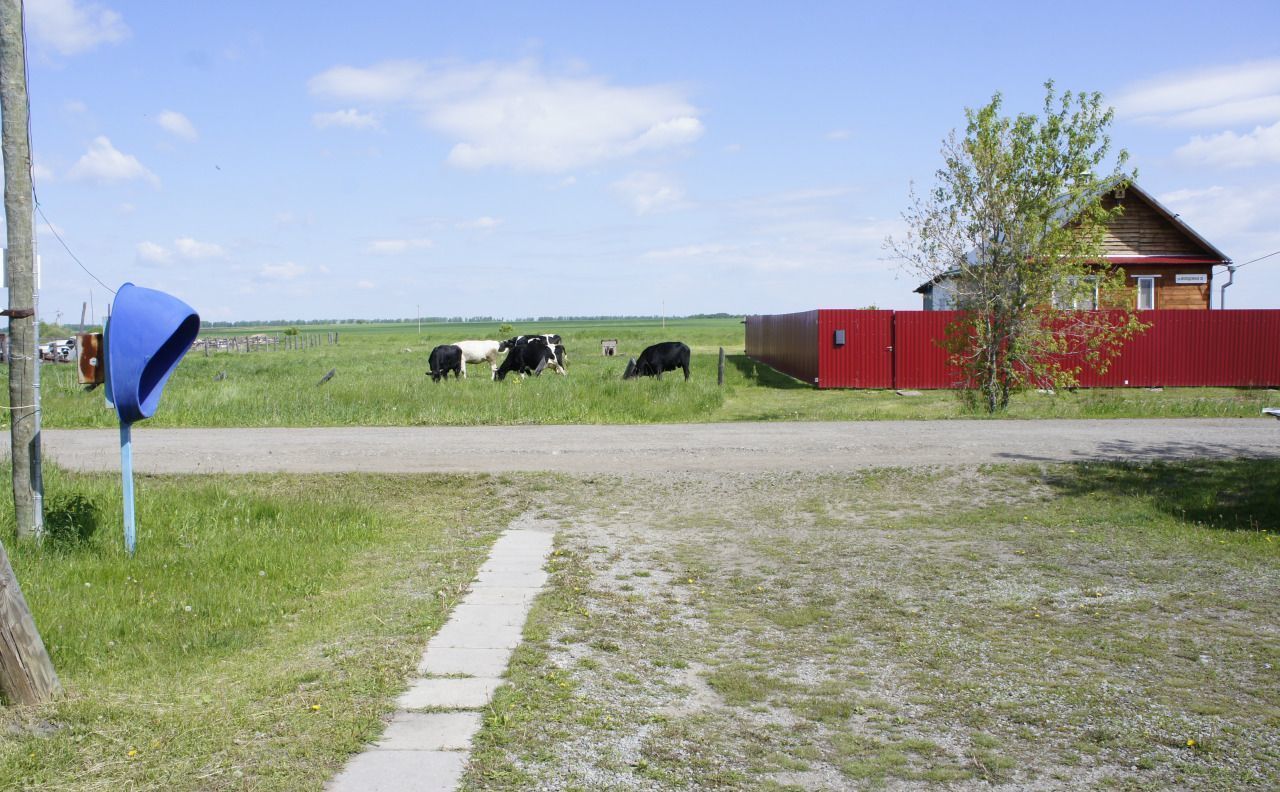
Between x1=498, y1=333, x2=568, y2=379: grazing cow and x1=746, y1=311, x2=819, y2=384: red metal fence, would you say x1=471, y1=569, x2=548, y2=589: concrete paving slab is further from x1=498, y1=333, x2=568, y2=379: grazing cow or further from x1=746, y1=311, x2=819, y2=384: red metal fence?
x1=498, y1=333, x2=568, y2=379: grazing cow

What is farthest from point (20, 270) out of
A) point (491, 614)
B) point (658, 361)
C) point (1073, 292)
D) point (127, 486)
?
point (658, 361)

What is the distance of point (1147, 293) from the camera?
30453 millimetres

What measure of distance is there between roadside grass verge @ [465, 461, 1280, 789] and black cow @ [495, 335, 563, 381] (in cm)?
2000

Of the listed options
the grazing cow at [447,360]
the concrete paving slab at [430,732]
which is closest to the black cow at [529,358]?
the grazing cow at [447,360]

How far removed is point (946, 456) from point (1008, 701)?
8251mm

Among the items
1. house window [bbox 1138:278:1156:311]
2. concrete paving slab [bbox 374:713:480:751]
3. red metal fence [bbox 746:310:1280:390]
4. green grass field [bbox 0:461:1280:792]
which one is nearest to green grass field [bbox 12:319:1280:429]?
red metal fence [bbox 746:310:1280:390]

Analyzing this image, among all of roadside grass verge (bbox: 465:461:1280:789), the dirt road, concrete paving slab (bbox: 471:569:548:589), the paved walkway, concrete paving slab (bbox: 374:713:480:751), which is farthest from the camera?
the dirt road

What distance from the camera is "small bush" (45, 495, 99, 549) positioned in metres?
8.44

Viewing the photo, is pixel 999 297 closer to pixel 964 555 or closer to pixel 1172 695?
pixel 964 555

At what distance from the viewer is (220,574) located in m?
7.52

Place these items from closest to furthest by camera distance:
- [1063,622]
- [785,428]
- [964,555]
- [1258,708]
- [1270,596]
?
[1258,708] → [1063,622] → [1270,596] → [964,555] → [785,428]

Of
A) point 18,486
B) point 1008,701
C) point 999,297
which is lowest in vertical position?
point 1008,701

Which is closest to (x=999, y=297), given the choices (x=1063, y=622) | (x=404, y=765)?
(x=1063, y=622)

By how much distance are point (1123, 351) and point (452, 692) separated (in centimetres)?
2541
